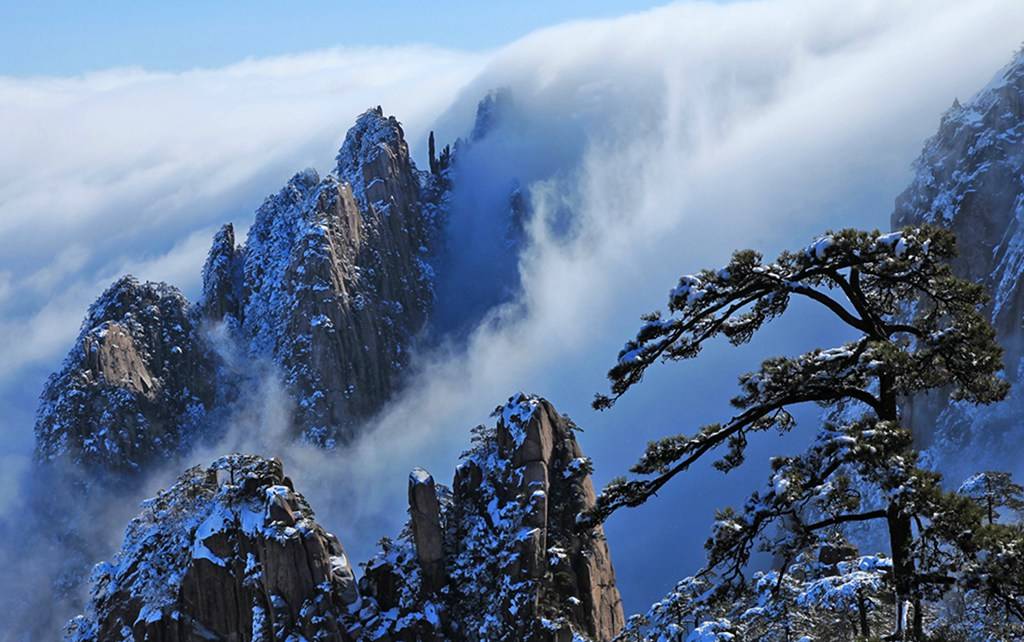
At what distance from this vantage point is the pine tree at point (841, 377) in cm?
1379

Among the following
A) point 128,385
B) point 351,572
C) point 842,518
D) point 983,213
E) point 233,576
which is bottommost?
point 842,518

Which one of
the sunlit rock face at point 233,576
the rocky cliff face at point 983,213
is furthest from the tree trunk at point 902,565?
the rocky cliff face at point 983,213

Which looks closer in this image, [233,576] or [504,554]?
[233,576]

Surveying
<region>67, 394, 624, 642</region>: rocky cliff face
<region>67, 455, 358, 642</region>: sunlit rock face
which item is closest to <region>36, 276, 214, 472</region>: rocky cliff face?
<region>67, 394, 624, 642</region>: rocky cliff face

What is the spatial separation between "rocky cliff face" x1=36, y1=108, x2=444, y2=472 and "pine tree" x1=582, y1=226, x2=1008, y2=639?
164519 mm

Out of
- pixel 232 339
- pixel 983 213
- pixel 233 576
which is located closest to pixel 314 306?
pixel 232 339

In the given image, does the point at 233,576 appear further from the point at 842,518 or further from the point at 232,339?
the point at 232,339

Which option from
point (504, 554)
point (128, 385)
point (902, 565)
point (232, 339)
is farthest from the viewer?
point (232, 339)

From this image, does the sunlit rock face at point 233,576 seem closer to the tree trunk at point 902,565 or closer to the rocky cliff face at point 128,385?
the tree trunk at point 902,565

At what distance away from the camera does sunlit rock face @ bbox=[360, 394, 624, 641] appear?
7019cm

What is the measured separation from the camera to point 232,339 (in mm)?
191875

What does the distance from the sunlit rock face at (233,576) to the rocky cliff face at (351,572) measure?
0.09 metres

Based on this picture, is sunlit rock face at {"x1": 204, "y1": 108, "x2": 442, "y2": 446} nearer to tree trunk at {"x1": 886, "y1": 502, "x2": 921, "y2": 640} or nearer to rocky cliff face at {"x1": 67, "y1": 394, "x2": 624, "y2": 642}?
rocky cliff face at {"x1": 67, "y1": 394, "x2": 624, "y2": 642}

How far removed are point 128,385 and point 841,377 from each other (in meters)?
169
